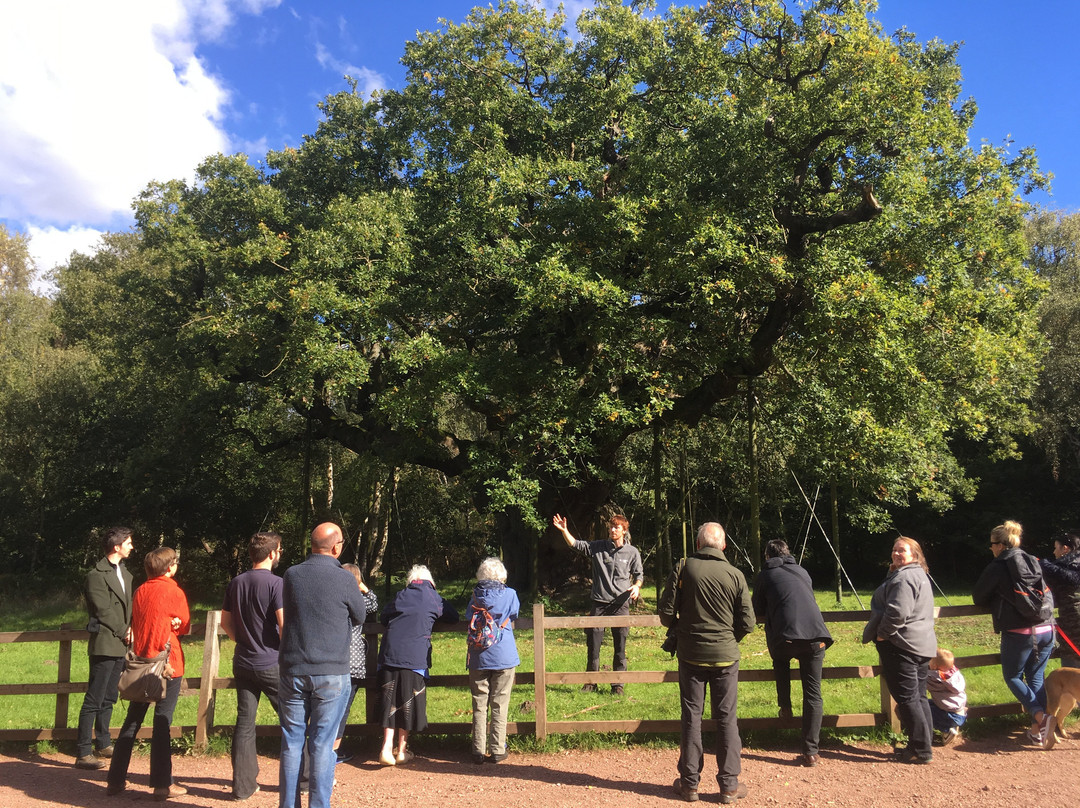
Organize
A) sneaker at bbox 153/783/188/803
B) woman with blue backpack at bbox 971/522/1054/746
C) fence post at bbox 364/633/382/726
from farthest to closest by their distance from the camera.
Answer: fence post at bbox 364/633/382/726 → woman with blue backpack at bbox 971/522/1054/746 → sneaker at bbox 153/783/188/803

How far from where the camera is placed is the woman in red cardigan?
5.71 metres

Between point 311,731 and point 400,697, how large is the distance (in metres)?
1.46

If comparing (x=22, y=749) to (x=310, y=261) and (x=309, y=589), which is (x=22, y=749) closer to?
(x=309, y=589)

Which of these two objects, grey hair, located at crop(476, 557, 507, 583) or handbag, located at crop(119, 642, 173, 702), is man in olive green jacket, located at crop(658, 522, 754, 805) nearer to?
grey hair, located at crop(476, 557, 507, 583)

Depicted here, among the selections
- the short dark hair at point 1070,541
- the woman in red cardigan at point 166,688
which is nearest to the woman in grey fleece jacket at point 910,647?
the short dark hair at point 1070,541

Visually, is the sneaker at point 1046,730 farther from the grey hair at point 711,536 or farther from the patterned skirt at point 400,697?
the patterned skirt at point 400,697

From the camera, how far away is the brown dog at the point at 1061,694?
639 cm

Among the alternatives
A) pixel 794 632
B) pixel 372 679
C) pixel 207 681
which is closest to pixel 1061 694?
pixel 794 632

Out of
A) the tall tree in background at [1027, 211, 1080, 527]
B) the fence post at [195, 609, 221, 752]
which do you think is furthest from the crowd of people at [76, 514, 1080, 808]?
the tall tree in background at [1027, 211, 1080, 527]

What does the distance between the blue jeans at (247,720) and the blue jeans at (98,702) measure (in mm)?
1648

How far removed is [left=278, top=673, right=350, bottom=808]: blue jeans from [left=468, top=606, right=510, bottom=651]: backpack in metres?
1.58

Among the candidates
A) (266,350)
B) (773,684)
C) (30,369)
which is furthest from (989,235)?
(30,369)

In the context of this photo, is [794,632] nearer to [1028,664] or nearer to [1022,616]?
[1022,616]

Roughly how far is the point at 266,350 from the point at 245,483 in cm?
1442
